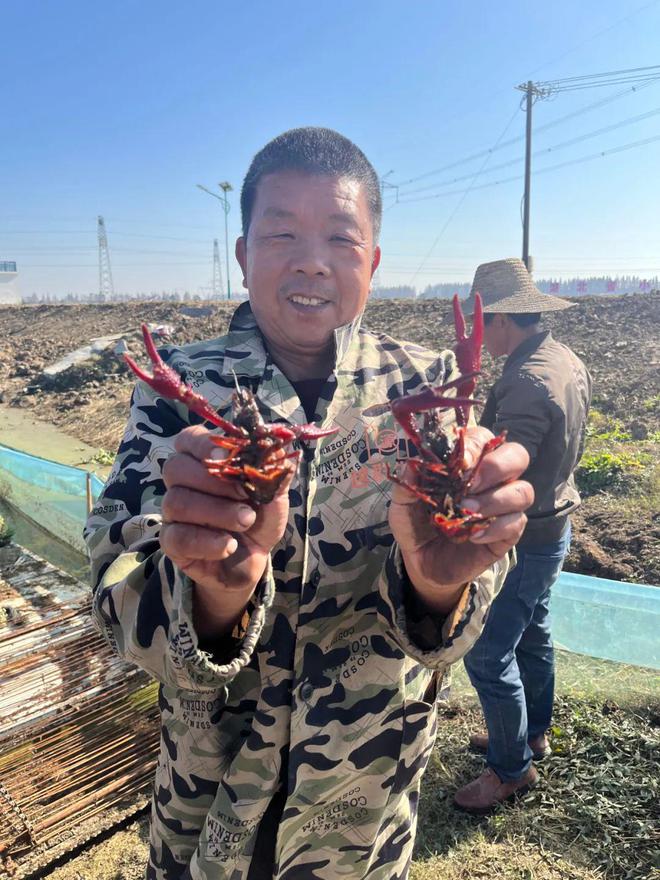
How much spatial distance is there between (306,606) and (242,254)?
4.50ft

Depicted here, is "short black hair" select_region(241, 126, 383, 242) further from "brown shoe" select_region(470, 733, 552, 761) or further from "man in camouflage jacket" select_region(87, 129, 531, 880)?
"brown shoe" select_region(470, 733, 552, 761)

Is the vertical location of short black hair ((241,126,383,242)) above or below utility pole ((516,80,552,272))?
below

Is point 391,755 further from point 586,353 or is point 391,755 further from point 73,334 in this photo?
point 73,334

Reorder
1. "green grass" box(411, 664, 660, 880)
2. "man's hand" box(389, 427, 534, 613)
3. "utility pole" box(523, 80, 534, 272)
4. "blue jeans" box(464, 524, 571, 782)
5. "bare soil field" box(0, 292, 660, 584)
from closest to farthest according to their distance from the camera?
"man's hand" box(389, 427, 534, 613) < "green grass" box(411, 664, 660, 880) < "blue jeans" box(464, 524, 571, 782) < "bare soil field" box(0, 292, 660, 584) < "utility pole" box(523, 80, 534, 272)

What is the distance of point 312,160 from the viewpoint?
2.02 metres

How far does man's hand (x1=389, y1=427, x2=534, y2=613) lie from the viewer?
4.99 feet

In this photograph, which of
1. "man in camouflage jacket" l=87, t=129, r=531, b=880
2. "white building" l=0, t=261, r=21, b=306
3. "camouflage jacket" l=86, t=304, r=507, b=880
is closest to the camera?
"man in camouflage jacket" l=87, t=129, r=531, b=880

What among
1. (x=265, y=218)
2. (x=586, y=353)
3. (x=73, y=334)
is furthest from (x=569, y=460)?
(x=73, y=334)

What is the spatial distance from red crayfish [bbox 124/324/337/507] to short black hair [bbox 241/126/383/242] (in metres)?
0.88

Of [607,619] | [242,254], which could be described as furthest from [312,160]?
[607,619]

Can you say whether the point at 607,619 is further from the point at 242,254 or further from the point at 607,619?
the point at 242,254

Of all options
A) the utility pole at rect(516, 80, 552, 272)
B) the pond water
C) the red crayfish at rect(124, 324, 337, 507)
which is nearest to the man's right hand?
the red crayfish at rect(124, 324, 337, 507)

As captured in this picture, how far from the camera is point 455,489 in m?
1.66

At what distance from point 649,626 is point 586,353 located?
14.8 metres
